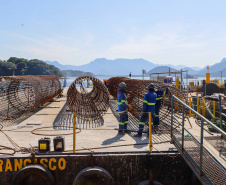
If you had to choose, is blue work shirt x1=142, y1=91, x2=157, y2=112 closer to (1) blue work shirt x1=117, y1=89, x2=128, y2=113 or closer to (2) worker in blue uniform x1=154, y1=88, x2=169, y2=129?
(1) blue work shirt x1=117, y1=89, x2=128, y2=113

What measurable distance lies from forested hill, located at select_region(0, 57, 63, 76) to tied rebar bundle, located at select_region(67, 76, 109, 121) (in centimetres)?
8537

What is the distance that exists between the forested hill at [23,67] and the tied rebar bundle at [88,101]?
85.4 m

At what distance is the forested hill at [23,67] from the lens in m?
92.8

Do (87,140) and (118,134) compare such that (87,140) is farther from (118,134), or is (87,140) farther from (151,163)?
(151,163)

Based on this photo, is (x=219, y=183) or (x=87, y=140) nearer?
(x=219, y=183)

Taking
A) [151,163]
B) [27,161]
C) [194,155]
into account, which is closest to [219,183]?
[194,155]

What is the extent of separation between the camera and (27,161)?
616 cm

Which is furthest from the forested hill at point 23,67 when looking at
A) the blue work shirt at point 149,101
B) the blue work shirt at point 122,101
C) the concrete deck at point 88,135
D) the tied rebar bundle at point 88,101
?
the blue work shirt at point 149,101

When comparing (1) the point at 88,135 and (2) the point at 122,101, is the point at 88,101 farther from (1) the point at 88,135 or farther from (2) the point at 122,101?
(2) the point at 122,101

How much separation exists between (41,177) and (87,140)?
Answer: 2.20 meters

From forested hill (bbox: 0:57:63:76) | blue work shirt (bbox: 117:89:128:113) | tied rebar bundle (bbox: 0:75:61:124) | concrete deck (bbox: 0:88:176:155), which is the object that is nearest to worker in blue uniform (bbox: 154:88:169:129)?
concrete deck (bbox: 0:88:176:155)

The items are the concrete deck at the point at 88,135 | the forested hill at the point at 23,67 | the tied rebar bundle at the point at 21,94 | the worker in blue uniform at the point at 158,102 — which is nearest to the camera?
the concrete deck at the point at 88,135

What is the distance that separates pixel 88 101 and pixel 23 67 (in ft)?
346

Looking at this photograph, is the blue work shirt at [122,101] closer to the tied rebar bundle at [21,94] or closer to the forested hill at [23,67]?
the tied rebar bundle at [21,94]
